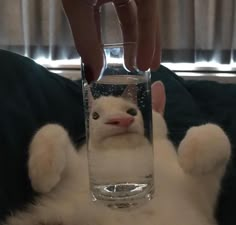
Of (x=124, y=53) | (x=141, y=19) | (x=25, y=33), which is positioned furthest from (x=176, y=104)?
(x=25, y=33)

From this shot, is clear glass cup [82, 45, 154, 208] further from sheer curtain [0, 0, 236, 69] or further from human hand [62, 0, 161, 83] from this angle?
sheer curtain [0, 0, 236, 69]

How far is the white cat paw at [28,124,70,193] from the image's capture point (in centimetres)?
81

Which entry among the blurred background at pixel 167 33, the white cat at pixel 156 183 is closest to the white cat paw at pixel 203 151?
the white cat at pixel 156 183

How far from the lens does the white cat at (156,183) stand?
791 mm

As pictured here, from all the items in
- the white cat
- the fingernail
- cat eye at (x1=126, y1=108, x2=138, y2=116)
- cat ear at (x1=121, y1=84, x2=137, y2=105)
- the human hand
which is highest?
the human hand

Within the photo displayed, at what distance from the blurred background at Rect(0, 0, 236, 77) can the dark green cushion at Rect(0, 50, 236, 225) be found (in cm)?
52

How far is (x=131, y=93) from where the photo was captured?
30.8 inches

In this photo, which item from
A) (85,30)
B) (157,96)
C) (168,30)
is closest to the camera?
(85,30)

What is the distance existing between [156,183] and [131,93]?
18 cm

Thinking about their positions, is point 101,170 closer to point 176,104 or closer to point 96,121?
point 96,121

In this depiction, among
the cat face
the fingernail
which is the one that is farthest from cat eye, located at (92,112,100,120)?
the fingernail

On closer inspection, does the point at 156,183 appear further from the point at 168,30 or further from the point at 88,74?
the point at 168,30

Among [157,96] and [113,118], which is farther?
[157,96]

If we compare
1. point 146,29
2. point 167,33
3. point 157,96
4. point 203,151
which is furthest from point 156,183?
point 167,33
